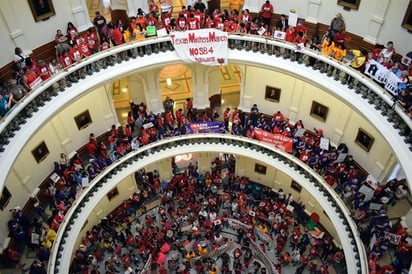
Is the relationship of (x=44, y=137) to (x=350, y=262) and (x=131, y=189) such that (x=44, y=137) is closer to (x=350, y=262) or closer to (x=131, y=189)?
(x=131, y=189)

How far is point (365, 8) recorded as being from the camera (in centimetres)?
1541

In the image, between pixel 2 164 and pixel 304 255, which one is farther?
pixel 304 255

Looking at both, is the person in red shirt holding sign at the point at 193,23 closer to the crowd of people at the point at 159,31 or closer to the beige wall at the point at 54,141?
the crowd of people at the point at 159,31

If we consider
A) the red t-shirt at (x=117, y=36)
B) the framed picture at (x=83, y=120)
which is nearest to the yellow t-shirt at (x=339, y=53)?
the red t-shirt at (x=117, y=36)

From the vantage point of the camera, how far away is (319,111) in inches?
734

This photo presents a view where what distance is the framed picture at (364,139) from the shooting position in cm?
1658

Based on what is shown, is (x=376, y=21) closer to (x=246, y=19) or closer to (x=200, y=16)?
(x=246, y=19)

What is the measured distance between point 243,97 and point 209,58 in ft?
14.8

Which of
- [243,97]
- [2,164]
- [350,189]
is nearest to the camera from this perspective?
[2,164]

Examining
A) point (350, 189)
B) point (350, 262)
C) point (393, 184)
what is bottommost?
point (350, 262)

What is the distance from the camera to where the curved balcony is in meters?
15.1

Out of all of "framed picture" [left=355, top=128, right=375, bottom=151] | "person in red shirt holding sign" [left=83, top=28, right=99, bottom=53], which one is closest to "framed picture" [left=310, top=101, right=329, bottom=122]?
"framed picture" [left=355, top=128, right=375, bottom=151]

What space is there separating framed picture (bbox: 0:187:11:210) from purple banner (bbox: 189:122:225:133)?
8.90 m

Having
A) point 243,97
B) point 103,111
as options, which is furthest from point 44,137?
point 243,97
